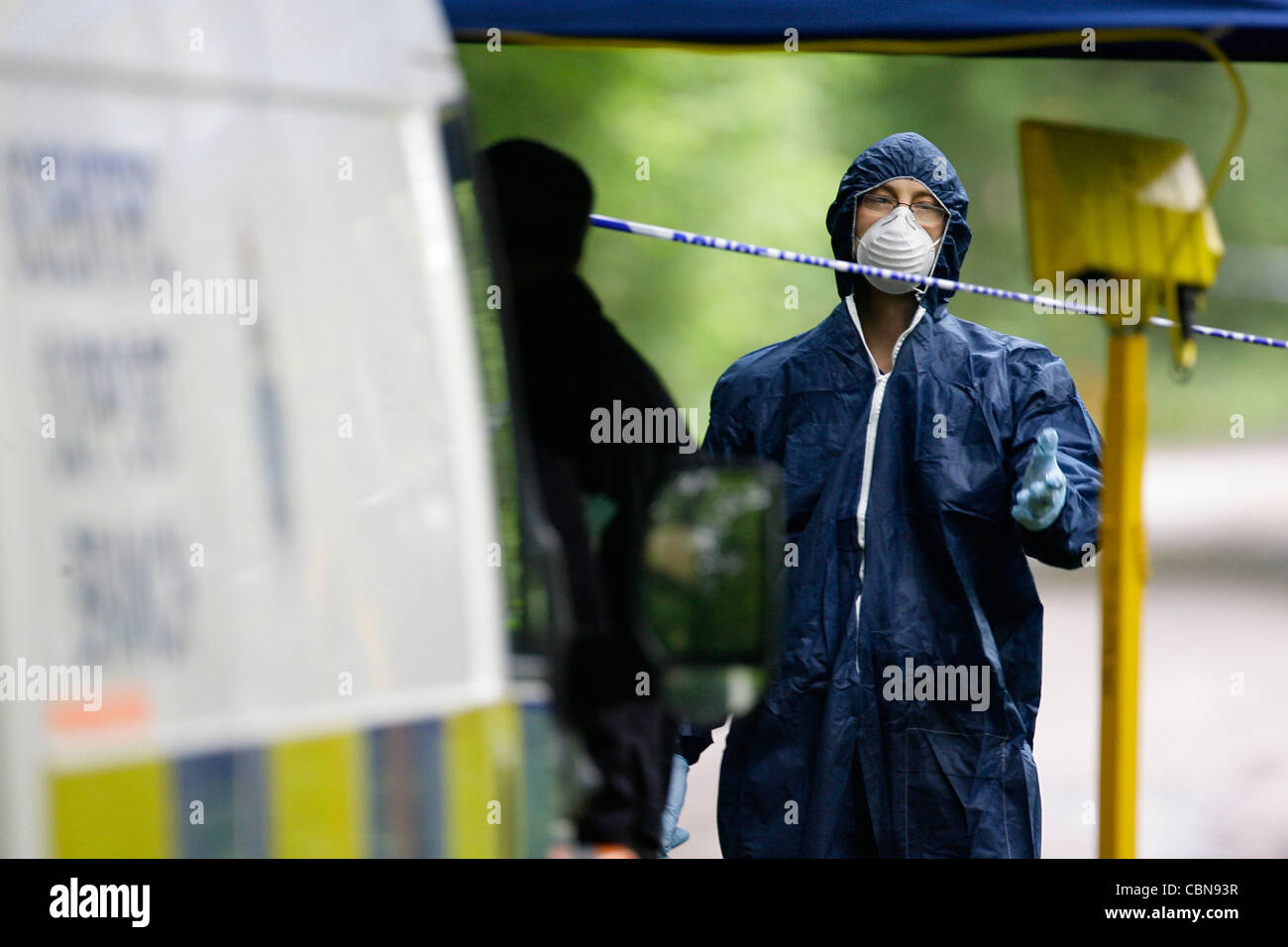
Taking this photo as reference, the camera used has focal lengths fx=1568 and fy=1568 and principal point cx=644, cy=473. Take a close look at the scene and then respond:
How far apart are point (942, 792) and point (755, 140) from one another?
15.3 feet

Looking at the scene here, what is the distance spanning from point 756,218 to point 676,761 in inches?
168

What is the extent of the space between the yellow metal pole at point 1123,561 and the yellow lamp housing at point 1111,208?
8 centimetres

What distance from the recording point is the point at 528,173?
3.04 metres

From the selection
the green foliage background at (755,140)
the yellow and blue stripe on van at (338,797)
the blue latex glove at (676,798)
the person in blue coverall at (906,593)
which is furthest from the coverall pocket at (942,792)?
the green foliage background at (755,140)

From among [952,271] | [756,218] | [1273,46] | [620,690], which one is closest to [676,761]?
[952,271]

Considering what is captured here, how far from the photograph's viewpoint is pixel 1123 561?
218 centimetres

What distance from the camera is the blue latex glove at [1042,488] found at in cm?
269

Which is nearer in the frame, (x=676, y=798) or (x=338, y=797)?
(x=338, y=797)

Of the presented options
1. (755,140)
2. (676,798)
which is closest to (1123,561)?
(676,798)

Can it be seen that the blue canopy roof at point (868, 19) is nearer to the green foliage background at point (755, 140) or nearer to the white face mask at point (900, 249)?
the white face mask at point (900, 249)

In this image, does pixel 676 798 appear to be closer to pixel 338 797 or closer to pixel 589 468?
pixel 589 468

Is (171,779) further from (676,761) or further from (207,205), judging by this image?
(676,761)

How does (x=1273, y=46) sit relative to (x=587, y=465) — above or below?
above

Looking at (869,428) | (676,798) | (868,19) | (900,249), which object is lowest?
(676,798)
